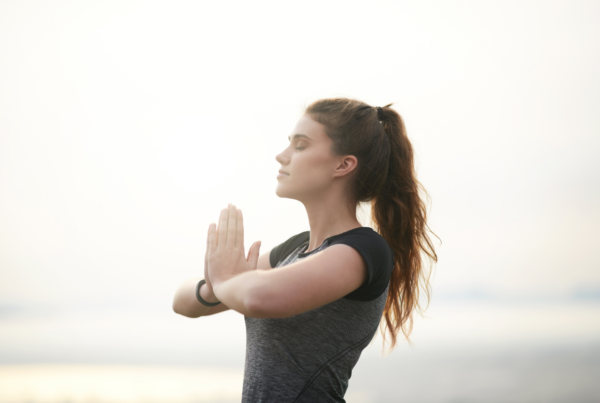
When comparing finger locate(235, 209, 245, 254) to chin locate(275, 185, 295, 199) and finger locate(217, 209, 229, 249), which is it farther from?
chin locate(275, 185, 295, 199)

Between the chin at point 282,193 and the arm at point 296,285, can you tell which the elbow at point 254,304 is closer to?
the arm at point 296,285

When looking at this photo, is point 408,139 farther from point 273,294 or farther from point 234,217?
point 273,294

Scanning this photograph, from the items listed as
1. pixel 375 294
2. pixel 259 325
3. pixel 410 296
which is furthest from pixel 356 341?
pixel 410 296

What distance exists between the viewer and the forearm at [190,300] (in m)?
1.73

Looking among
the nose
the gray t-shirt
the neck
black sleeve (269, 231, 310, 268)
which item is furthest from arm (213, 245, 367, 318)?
black sleeve (269, 231, 310, 268)

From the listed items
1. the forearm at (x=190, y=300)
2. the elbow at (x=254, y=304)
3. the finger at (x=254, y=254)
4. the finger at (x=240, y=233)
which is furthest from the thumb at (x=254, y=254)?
the elbow at (x=254, y=304)

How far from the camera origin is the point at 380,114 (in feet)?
6.10

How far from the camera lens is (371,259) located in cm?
138

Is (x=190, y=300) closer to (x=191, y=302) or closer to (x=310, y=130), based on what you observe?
(x=191, y=302)

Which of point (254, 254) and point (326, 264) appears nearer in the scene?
point (326, 264)

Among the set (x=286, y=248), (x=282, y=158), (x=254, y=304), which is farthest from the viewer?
(x=286, y=248)

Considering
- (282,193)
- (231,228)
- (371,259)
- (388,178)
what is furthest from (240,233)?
(388,178)

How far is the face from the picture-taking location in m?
1.67

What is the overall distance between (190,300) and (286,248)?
16.4 inches
